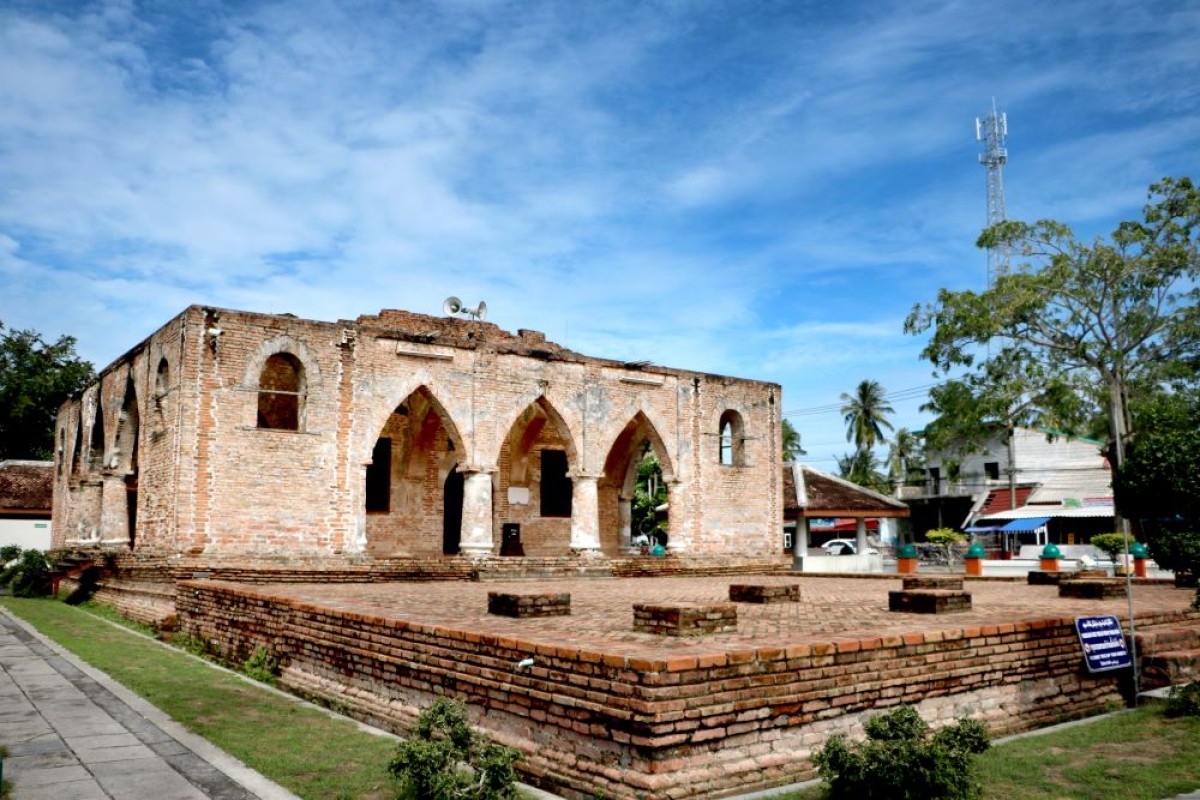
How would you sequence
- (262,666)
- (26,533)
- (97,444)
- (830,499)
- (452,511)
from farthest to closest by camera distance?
(26,533) → (830,499) → (452,511) → (97,444) → (262,666)

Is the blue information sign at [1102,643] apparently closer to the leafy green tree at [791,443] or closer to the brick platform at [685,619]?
the brick platform at [685,619]

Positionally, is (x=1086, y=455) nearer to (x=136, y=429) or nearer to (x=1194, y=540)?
(x=1194, y=540)

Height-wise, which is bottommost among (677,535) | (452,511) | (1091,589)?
(1091,589)

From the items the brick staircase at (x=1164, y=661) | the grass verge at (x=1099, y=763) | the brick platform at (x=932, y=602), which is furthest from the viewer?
the brick platform at (x=932, y=602)

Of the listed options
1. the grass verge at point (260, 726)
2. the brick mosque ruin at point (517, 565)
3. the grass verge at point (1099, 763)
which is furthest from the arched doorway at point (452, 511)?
the grass verge at point (1099, 763)

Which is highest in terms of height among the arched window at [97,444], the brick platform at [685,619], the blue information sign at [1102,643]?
the arched window at [97,444]

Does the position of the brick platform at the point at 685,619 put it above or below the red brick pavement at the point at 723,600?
above

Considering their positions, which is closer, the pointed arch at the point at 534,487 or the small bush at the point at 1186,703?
the small bush at the point at 1186,703

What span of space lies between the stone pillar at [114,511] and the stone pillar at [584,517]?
1002cm

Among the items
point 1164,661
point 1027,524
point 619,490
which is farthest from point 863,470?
point 1164,661

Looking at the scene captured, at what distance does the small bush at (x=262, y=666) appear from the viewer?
10.5 m

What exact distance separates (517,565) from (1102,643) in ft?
41.3

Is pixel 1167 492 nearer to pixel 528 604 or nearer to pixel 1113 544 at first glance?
pixel 528 604

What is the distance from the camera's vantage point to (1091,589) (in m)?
12.1
